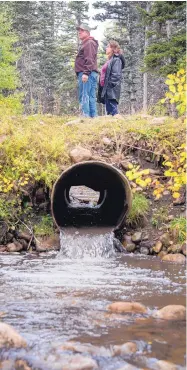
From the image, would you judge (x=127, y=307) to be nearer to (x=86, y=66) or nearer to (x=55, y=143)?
(x=55, y=143)

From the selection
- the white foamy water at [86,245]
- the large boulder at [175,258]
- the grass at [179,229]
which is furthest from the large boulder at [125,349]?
the grass at [179,229]

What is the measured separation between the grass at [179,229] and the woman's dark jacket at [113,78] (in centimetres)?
381

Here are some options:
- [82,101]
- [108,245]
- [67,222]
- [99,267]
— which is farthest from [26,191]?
[82,101]

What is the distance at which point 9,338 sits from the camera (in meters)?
3.29

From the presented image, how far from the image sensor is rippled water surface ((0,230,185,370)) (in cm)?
329

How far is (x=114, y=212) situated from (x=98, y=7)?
2037 centimetres

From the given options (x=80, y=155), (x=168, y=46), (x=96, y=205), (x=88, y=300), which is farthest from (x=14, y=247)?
(x=168, y=46)

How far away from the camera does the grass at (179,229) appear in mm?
6594

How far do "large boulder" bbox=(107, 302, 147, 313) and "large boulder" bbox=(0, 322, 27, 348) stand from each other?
3.40 feet

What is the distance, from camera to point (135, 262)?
20.3ft

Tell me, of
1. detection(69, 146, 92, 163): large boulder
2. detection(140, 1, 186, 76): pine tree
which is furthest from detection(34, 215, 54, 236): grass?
detection(140, 1, 186, 76): pine tree

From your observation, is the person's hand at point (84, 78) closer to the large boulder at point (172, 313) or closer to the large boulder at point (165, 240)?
the large boulder at point (165, 240)

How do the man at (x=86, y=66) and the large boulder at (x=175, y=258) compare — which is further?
the man at (x=86, y=66)

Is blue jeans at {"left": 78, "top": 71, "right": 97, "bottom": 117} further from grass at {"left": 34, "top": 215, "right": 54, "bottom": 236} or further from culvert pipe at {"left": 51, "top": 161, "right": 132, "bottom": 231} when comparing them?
grass at {"left": 34, "top": 215, "right": 54, "bottom": 236}
